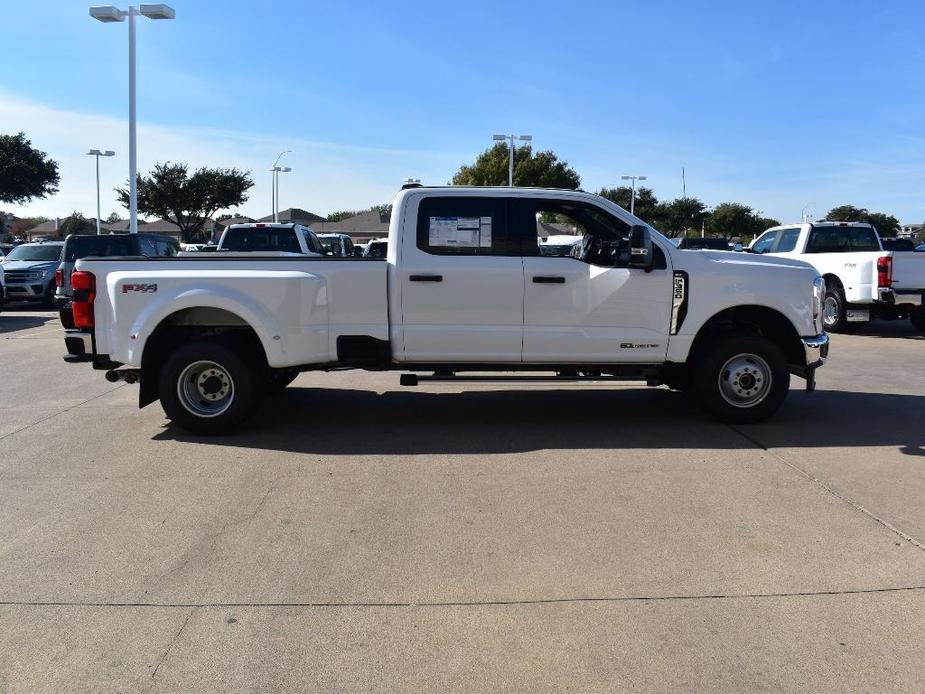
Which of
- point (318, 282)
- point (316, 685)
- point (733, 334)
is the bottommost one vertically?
point (316, 685)

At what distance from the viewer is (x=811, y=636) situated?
3510 millimetres

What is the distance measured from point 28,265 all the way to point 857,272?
1990 cm

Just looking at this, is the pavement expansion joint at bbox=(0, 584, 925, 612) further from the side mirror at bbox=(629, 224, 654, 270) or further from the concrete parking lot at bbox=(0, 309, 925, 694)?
the side mirror at bbox=(629, 224, 654, 270)

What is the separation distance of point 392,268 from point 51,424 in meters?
3.68

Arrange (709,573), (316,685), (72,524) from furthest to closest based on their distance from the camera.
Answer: (72,524) < (709,573) < (316,685)

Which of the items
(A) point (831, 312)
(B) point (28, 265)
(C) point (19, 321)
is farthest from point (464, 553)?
(B) point (28, 265)

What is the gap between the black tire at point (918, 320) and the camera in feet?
48.1

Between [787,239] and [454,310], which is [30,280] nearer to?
[454,310]

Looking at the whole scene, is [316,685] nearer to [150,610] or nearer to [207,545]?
[150,610]

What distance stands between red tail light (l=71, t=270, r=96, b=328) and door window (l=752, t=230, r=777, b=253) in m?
13.9

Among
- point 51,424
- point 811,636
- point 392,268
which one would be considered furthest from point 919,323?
point 51,424

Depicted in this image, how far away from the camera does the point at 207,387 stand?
23.0ft

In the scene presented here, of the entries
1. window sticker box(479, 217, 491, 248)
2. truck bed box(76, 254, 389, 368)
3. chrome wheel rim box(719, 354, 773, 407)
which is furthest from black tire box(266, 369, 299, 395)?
chrome wheel rim box(719, 354, 773, 407)

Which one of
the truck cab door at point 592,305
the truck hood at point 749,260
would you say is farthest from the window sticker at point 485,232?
the truck hood at point 749,260
